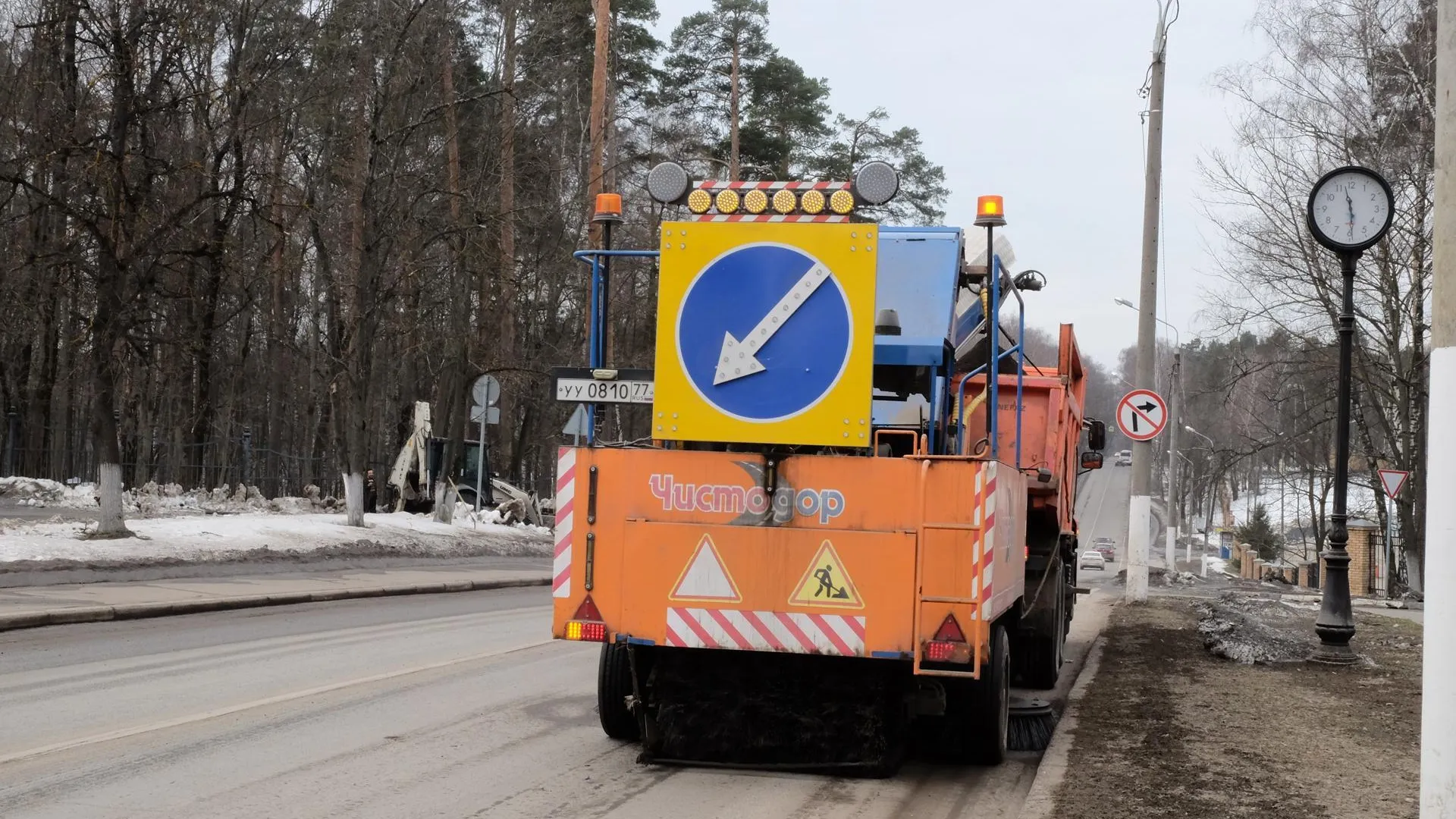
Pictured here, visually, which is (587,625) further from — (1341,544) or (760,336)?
(1341,544)

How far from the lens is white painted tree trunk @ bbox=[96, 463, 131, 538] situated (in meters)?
18.9

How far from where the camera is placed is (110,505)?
19.0 meters

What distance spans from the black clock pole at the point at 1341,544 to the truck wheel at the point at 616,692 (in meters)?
7.71

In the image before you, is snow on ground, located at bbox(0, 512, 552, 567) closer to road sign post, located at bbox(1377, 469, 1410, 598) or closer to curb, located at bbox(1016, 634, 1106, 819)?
curb, located at bbox(1016, 634, 1106, 819)

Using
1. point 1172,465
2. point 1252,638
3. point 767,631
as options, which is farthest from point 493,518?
point 1172,465

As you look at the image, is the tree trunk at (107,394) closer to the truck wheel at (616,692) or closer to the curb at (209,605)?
the curb at (209,605)

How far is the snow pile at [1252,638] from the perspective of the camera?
13.0 m

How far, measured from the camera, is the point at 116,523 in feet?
62.2

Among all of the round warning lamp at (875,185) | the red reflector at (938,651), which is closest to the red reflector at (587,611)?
the red reflector at (938,651)

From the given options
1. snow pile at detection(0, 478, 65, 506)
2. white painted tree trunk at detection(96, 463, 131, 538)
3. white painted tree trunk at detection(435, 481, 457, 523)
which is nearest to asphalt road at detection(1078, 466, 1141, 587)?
white painted tree trunk at detection(435, 481, 457, 523)

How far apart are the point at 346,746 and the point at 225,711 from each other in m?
1.54

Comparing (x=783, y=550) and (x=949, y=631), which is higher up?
(x=783, y=550)

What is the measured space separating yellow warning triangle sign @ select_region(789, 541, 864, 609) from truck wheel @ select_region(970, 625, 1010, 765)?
115 centimetres

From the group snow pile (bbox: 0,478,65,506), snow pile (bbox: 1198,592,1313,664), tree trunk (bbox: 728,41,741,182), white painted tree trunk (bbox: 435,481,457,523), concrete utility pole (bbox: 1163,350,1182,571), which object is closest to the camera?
snow pile (bbox: 1198,592,1313,664)
